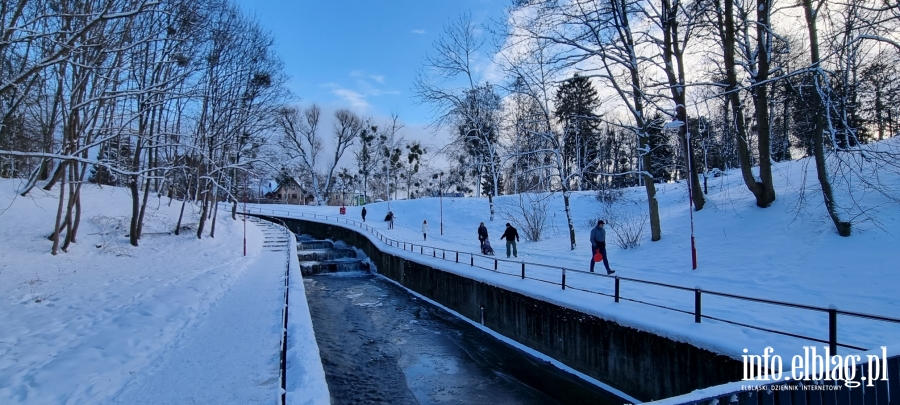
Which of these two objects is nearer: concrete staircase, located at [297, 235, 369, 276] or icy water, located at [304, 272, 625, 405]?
icy water, located at [304, 272, 625, 405]

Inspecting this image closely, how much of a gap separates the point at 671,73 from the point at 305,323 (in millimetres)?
15323

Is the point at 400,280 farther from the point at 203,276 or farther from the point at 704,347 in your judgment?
the point at 704,347

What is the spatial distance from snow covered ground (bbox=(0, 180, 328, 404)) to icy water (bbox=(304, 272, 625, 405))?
1432mm

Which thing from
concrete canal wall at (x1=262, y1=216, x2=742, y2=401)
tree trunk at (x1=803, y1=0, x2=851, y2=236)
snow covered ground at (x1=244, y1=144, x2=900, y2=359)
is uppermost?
tree trunk at (x1=803, y1=0, x2=851, y2=236)

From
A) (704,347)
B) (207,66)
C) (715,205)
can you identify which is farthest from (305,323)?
(207,66)

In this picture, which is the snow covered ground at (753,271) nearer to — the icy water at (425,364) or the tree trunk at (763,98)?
the tree trunk at (763,98)

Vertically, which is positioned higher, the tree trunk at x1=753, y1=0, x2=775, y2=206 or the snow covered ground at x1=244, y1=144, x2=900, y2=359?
the tree trunk at x1=753, y1=0, x2=775, y2=206

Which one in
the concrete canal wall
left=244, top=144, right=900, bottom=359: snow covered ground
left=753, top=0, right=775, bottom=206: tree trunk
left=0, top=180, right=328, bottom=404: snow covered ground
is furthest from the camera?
left=753, top=0, right=775, bottom=206: tree trunk

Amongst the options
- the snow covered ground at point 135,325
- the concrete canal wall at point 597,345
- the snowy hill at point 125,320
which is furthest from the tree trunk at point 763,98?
the snowy hill at point 125,320

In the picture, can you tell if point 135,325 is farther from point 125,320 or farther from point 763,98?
point 763,98

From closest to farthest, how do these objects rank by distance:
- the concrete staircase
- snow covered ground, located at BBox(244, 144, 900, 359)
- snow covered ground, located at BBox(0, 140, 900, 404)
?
snow covered ground, located at BBox(0, 140, 900, 404) → snow covered ground, located at BBox(244, 144, 900, 359) → the concrete staircase

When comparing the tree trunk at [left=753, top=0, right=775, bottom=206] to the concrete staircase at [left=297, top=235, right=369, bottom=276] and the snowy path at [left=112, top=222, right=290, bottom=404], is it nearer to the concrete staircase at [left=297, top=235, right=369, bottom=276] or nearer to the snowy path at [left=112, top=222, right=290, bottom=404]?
the snowy path at [left=112, top=222, right=290, bottom=404]

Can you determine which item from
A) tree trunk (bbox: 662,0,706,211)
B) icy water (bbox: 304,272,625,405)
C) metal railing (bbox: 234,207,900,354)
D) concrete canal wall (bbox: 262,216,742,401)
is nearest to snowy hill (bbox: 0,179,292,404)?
icy water (bbox: 304,272,625,405)

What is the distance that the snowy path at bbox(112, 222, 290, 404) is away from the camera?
6.22m
